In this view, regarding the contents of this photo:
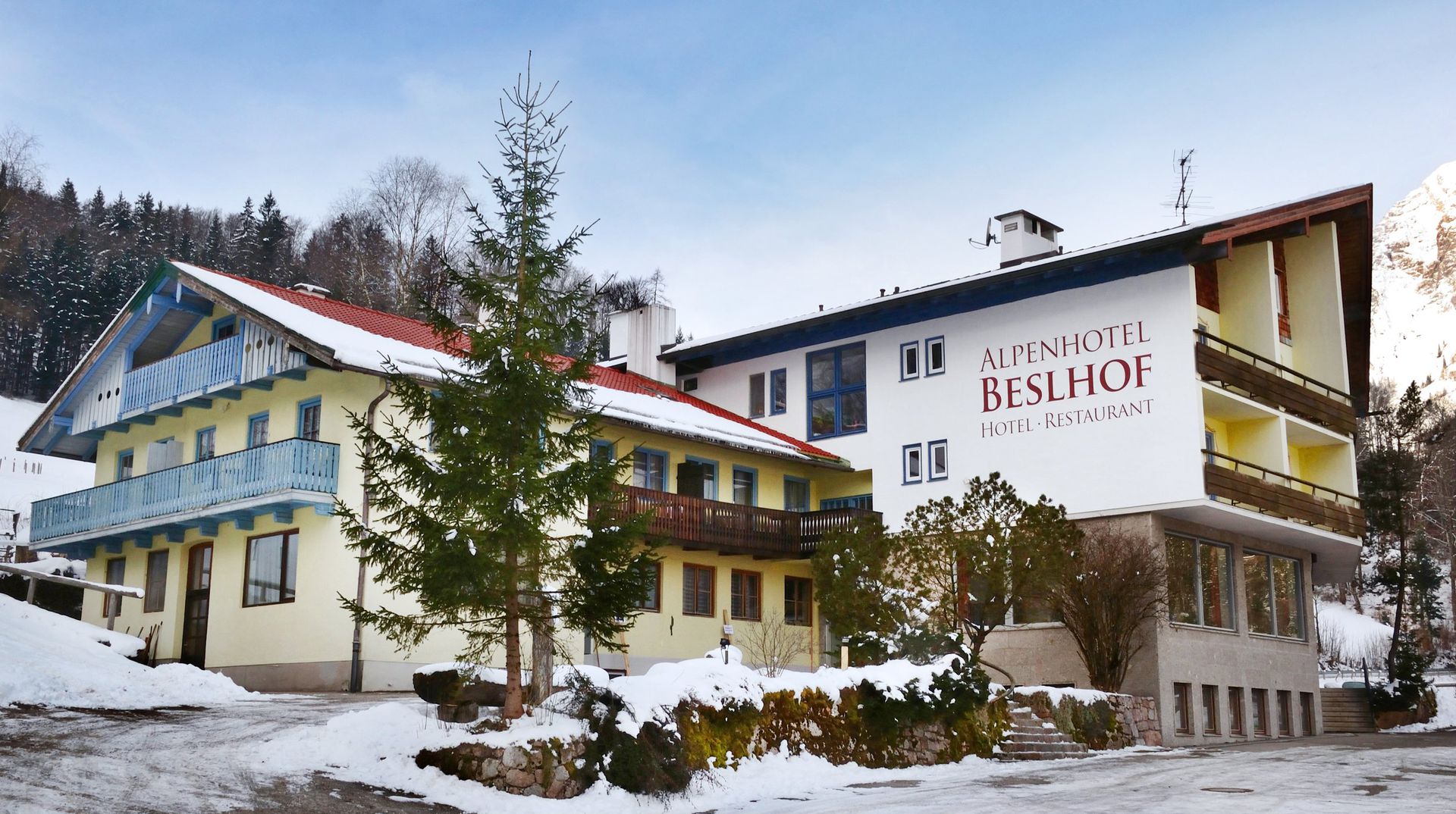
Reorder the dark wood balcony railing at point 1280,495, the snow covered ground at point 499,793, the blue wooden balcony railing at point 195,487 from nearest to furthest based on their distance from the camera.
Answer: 1. the snow covered ground at point 499,793
2. the blue wooden balcony railing at point 195,487
3. the dark wood balcony railing at point 1280,495

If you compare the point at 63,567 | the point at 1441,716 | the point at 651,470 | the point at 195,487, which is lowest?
the point at 1441,716

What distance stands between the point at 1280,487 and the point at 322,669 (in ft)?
66.5

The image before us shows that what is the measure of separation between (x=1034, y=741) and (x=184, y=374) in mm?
19191

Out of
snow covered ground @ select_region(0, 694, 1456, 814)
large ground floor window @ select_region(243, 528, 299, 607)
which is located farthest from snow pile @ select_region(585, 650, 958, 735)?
large ground floor window @ select_region(243, 528, 299, 607)

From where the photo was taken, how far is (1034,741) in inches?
813

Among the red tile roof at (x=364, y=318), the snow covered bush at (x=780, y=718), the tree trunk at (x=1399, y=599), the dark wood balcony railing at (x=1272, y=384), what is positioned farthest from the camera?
the tree trunk at (x=1399, y=599)

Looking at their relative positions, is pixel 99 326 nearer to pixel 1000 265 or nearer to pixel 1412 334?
pixel 1000 265

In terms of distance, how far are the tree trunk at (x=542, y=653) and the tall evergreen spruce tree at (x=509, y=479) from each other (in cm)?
4

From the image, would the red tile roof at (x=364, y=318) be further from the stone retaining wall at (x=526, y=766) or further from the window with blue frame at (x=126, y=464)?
the stone retaining wall at (x=526, y=766)

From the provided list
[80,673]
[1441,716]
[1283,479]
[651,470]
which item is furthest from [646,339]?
[1441,716]

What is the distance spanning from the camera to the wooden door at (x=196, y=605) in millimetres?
27906

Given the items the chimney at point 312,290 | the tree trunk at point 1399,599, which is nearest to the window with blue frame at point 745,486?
the chimney at point 312,290

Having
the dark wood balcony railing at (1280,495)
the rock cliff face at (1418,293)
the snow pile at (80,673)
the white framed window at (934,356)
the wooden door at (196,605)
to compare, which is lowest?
the snow pile at (80,673)

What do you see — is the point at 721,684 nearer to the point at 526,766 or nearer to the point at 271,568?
the point at 526,766
